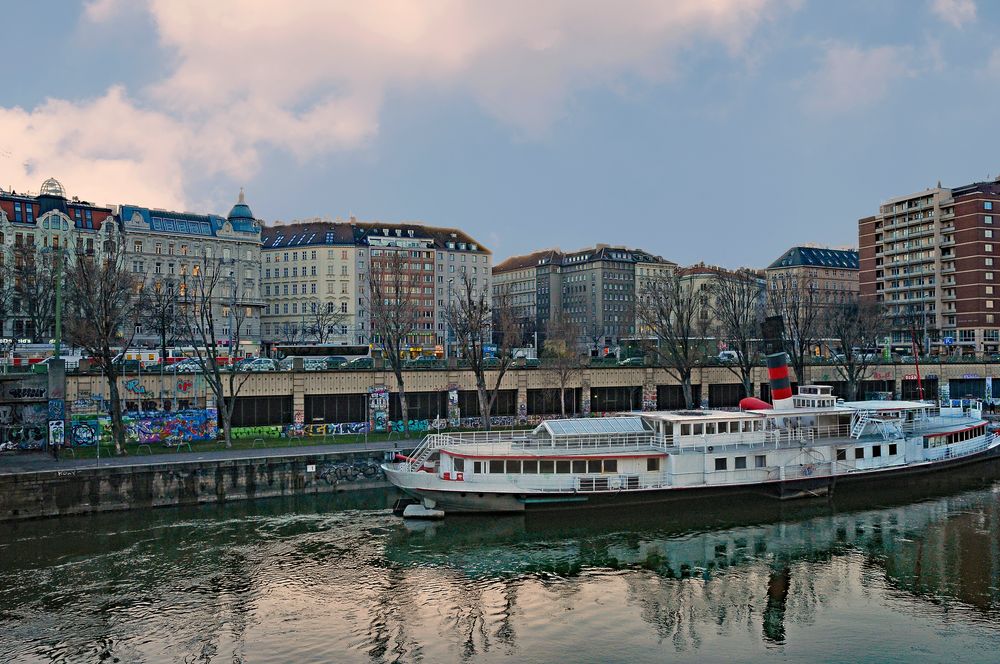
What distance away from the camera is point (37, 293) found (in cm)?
8144

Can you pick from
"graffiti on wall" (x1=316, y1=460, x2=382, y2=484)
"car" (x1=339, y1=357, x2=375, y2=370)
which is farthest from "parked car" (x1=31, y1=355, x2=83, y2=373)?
"graffiti on wall" (x1=316, y1=460, x2=382, y2=484)

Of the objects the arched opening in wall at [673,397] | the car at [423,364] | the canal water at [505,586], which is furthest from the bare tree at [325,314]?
the canal water at [505,586]

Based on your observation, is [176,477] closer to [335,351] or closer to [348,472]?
[348,472]

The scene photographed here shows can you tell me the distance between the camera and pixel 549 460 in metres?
43.4

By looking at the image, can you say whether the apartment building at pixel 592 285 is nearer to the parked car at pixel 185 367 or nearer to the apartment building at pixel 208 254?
the apartment building at pixel 208 254

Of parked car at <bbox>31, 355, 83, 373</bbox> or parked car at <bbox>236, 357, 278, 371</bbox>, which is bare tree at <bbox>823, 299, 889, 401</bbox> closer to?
parked car at <bbox>236, 357, 278, 371</bbox>

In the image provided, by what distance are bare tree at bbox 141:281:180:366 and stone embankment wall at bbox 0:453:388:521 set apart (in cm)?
2049

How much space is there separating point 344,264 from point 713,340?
6927 cm

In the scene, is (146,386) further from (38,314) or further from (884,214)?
(884,214)

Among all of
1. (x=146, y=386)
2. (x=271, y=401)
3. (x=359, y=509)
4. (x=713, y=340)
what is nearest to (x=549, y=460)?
(x=359, y=509)

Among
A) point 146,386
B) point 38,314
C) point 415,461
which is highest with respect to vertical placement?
point 38,314

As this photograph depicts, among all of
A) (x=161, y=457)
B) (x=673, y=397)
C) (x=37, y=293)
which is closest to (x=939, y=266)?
(x=673, y=397)

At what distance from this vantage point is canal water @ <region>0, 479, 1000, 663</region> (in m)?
25.7

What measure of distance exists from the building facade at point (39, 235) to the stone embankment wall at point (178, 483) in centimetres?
5339
